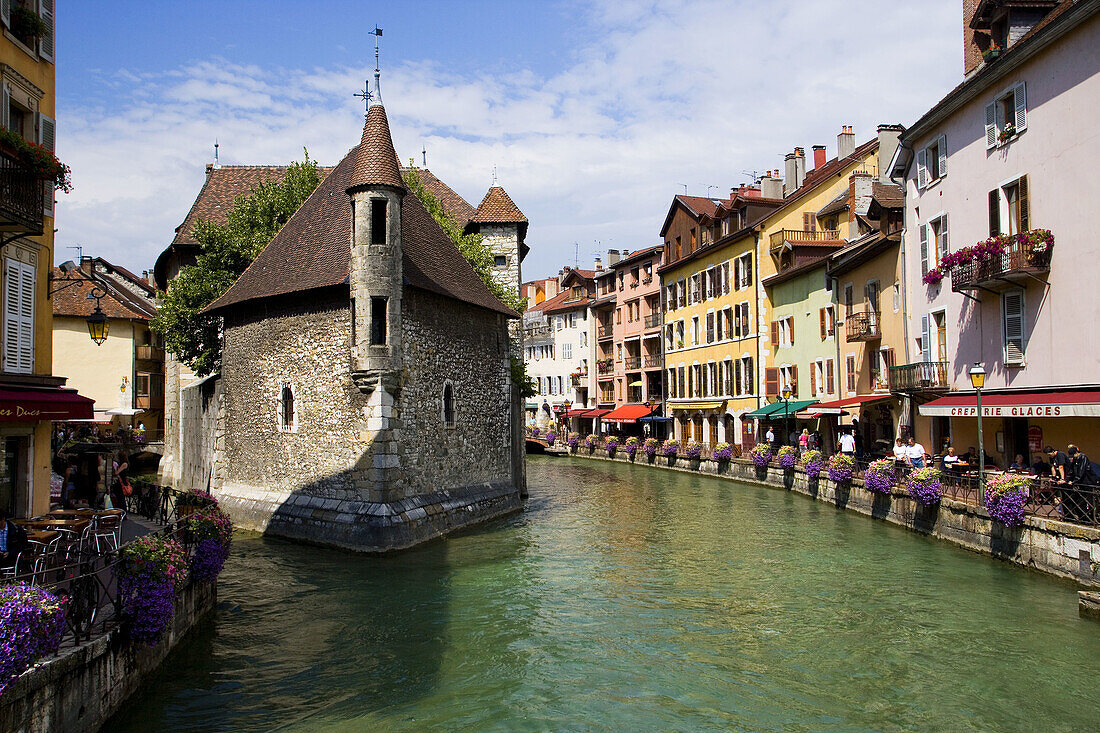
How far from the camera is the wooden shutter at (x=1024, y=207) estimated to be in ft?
59.4

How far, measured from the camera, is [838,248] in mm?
34969

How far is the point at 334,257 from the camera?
66.4ft

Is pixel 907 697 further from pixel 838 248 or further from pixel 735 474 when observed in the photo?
pixel 838 248

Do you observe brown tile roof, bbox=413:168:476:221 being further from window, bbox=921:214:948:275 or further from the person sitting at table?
the person sitting at table

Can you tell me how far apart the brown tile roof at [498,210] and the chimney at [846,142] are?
16065mm

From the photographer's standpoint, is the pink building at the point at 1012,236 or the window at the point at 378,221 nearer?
the pink building at the point at 1012,236

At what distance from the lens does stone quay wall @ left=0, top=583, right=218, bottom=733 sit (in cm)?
657

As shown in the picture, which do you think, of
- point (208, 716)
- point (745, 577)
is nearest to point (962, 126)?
point (745, 577)

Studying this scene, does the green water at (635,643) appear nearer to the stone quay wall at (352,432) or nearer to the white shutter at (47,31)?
the stone quay wall at (352,432)

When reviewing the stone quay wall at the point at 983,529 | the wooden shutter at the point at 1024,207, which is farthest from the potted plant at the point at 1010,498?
the wooden shutter at the point at 1024,207

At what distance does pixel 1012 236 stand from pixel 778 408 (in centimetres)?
1758

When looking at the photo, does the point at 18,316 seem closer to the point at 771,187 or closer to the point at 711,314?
the point at 711,314

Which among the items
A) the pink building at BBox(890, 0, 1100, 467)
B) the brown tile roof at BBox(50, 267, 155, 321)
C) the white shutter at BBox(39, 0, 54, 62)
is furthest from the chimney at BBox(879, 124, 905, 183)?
the brown tile roof at BBox(50, 267, 155, 321)

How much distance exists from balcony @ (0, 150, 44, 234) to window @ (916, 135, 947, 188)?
20.5m
